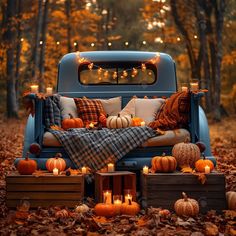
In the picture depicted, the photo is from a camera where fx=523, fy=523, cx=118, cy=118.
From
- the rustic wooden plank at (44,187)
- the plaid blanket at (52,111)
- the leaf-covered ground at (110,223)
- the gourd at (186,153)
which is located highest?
the plaid blanket at (52,111)

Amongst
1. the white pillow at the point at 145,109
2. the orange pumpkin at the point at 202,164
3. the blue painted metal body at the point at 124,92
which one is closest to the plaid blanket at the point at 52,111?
the blue painted metal body at the point at 124,92

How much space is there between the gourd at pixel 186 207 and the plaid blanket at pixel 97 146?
116cm

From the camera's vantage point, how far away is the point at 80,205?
605cm

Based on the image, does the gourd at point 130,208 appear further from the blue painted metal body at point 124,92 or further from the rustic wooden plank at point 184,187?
the blue painted metal body at point 124,92

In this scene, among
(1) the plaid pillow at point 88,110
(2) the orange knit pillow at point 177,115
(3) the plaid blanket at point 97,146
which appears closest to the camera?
(3) the plaid blanket at point 97,146

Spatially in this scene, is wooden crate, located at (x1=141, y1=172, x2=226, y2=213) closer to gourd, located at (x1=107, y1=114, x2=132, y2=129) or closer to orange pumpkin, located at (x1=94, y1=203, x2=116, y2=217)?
orange pumpkin, located at (x1=94, y1=203, x2=116, y2=217)

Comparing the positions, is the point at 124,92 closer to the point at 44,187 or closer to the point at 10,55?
the point at 44,187

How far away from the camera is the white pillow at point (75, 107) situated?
309 inches

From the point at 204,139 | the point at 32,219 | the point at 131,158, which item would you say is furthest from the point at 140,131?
the point at 32,219

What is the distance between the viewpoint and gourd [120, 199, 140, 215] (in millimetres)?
5953

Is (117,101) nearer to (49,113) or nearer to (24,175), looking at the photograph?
(49,113)

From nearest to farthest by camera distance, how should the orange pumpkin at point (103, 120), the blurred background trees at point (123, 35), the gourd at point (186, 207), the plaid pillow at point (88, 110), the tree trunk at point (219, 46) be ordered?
the gourd at point (186, 207) < the orange pumpkin at point (103, 120) < the plaid pillow at point (88, 110) < the tree trunk at point (219, 46) < the blurred background trees at point (123, 35)

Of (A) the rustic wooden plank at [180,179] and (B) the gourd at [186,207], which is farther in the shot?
(A) the rustic wooden plank at [180,179]

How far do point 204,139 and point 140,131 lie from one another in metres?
0.90
